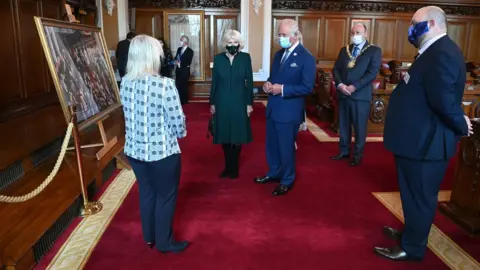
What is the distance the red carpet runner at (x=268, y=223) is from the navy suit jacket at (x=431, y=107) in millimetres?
798

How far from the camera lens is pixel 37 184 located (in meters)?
3.46

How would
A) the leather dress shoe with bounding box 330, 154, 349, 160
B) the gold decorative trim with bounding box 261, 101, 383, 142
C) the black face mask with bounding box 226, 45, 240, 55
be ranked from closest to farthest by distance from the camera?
the black face mask with bounding box 226, 45, 240, 55 → the leather dress shoe with bounding box 330, 154, 349, 160 → the gold decorative trim with bounding box 261, 101, 383, 142

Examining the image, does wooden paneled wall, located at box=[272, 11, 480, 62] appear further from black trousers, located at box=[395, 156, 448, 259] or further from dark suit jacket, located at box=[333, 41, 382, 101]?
black trousers, located at box=[395, 156, 448, 259]

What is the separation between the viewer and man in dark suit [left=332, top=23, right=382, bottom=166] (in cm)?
443

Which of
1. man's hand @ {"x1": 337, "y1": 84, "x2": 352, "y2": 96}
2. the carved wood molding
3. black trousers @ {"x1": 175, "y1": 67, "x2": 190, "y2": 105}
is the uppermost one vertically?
the carved wood molding

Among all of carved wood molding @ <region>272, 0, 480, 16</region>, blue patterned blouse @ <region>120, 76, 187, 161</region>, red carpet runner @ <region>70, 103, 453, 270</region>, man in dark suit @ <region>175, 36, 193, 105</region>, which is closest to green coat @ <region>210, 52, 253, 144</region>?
red carpet runner @ <region>70, 103, 453, 270</region>

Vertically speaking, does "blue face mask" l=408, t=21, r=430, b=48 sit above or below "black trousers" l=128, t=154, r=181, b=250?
above

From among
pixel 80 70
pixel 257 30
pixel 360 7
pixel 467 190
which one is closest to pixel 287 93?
pixel 467 190

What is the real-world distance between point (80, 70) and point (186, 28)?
6424mm

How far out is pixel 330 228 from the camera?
3.13 m

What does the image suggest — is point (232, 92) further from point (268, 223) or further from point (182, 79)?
point (182, 79)

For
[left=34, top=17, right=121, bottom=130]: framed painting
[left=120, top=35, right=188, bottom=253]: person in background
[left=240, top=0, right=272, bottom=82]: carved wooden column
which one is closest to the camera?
[left=120, top=35, right=188, bottom=253]: person in background

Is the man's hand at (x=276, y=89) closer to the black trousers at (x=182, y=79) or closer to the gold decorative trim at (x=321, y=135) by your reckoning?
the gold decorative trim at (x=321, y=135)

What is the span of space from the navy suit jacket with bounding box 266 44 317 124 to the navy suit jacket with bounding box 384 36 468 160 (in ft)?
3.34
